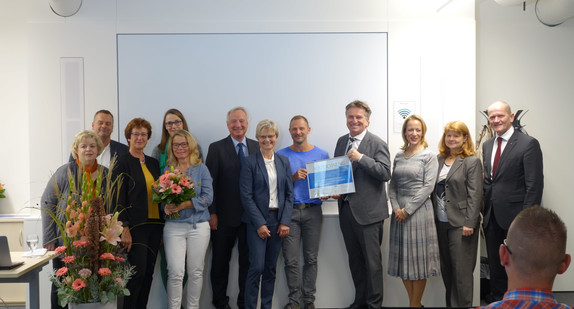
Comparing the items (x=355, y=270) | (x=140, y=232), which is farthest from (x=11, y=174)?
(x=355, y=270)

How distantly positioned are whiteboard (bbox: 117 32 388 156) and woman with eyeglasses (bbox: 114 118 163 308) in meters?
0.77

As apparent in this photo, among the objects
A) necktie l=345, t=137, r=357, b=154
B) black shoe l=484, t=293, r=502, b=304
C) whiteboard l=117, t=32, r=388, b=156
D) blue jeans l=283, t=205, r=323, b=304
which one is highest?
whiteboard l=117, t=32, r=388, b=156

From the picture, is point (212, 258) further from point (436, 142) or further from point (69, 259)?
point (436, 142)

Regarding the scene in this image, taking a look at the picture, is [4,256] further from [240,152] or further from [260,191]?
[240,152]

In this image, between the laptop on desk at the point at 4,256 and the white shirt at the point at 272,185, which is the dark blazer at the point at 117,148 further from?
the laptop on desk at the point at 4,256

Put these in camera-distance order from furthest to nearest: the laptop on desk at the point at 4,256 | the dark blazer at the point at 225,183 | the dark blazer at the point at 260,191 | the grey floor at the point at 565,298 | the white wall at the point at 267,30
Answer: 1. the grey floor at the point at 565,298
2. the white wall at the point at 267,30
3. the dark blazer at the point at 225,183
4. the dark blazer at the point at 260,191
5. the laptop on desk at the point at 4,256

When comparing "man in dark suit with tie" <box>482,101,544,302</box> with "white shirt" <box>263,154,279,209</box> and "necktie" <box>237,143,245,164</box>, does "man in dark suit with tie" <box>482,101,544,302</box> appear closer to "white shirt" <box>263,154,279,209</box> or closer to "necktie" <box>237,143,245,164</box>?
"white shirt" <box>263,154,279,209</box>

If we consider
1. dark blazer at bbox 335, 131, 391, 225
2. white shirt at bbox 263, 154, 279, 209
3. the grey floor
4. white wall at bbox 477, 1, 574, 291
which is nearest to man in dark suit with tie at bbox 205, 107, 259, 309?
white shirt at bbox 263, 154, 279, 209

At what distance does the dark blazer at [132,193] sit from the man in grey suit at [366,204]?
1.89 meters

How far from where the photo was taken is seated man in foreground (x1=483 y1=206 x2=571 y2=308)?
1543mm

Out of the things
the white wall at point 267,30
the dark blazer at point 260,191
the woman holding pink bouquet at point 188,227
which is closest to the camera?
the woman holding pink bouquet at point 188,227

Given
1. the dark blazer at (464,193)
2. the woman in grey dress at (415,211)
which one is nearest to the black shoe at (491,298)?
the woman in grey dress at (415,211)

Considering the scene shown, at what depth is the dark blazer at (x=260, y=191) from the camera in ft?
14.2

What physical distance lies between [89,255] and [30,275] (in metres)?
0.57
